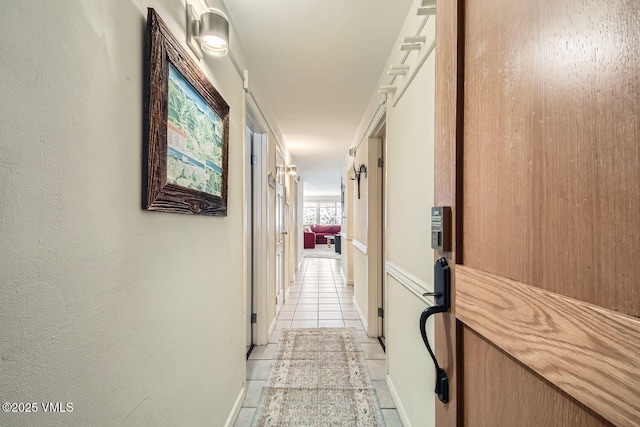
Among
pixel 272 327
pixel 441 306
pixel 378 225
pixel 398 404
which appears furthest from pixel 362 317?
pixel 441 306

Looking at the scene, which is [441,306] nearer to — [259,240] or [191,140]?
[191,140]

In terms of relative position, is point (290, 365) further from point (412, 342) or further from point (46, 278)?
point (46, 278)

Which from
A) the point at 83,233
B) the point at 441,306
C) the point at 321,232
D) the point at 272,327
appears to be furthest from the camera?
the point at 321,232

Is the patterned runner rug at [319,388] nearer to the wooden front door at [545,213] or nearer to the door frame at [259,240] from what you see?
the door frame at [259,240]

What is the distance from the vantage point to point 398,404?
183 centimetres

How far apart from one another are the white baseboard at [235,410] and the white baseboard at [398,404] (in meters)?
1.00

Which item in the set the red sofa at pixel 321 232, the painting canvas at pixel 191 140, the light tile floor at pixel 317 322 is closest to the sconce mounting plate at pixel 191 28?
the painting canvas at pixel 191 140

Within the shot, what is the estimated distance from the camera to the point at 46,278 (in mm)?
537

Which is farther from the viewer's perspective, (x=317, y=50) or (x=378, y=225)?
(x=378, y=225)

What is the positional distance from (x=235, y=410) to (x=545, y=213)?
1.95 meters

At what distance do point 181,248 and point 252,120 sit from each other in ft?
5.30

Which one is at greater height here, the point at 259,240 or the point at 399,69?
the point at 399,69

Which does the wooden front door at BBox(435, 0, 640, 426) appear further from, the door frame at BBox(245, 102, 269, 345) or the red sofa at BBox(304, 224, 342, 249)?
the red sofa at BBox(304, 224, 342, 249)

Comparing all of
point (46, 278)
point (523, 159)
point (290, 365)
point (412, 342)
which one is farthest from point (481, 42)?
point (290, 365)
